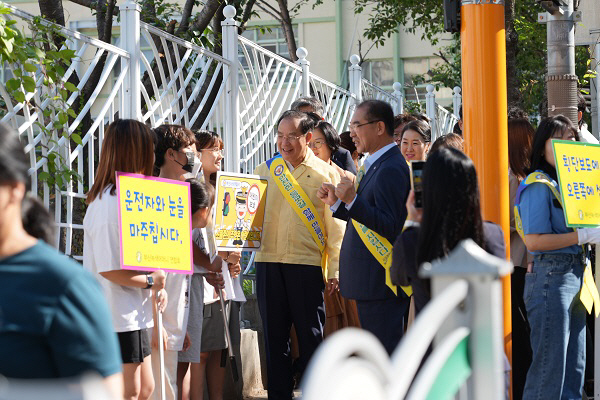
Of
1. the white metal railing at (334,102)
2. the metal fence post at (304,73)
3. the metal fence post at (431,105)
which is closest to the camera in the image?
the metal fence post at (304,73)

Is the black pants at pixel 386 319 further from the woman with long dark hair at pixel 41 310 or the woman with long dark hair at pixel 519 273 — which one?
the woman with long dark hair at pixel 41 310

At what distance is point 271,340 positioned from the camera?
751cm

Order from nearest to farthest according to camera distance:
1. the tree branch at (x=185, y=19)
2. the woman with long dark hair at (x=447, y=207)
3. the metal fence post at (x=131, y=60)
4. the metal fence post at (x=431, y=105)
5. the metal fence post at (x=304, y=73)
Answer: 1. the woman with long dark hair at (x=447, y=207)
2. the metal fence post at (x=131, y=60)
3. the metal fence post at (x=304, y=73)
4. the tree branch at (x=185, y=19)
5. the metal fence post at (x=431, y=105)

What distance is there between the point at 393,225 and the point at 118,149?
73.3 inches

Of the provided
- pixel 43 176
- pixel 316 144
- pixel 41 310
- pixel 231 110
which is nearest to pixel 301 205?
pixel 316 144

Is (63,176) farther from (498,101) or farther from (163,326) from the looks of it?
(498,101)

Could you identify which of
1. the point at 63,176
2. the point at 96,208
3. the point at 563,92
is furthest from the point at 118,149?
the point at 563,92

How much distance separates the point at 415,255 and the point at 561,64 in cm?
552

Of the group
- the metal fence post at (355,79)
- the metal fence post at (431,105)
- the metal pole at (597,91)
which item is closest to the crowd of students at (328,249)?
the metal fence post at (355,79)

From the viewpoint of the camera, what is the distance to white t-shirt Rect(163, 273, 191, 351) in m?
6.14

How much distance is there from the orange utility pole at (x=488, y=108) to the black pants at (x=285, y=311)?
5.34ft

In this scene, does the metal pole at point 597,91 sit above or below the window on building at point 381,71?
below

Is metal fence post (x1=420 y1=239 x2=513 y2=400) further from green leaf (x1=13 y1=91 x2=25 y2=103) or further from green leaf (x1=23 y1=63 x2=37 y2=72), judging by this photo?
green leaf (x1=23 y1=63 x2=37 y2=72)

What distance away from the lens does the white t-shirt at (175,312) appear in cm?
614
